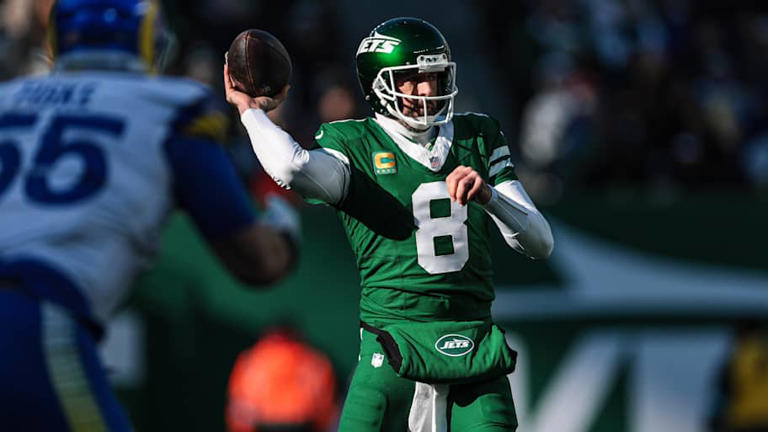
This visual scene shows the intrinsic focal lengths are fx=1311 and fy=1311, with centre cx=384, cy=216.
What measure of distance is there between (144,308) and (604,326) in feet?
11.9

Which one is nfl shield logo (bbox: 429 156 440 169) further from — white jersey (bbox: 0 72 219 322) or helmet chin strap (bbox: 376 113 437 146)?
white jersey (bbox: 0 72 219 322)

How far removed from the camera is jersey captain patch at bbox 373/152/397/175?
183 inches

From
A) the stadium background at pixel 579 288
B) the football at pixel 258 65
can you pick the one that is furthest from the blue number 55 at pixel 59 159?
the stadium background at pixel 579 288

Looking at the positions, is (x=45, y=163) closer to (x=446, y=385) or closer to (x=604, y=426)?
(x=446, y=385)

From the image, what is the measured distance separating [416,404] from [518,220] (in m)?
0.73

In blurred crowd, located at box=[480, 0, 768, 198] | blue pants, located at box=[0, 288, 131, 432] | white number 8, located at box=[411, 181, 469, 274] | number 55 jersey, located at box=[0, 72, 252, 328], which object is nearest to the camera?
blue pants, located at box=[0, 288, 131, 432]

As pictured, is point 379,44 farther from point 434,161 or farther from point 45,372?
point 45,372

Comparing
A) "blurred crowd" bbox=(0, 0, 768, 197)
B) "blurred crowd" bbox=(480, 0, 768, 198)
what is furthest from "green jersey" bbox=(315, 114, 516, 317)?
"blurred crowd" bbox=(480, 0, 768, 198)

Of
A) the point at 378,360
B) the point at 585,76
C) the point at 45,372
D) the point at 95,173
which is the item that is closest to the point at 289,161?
the point at 378,360

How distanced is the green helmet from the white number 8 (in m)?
0.25

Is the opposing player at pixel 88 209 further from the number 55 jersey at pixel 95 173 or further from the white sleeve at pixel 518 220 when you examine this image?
the white sleeve at pixel 518 220

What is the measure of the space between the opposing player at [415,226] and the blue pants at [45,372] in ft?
3.76

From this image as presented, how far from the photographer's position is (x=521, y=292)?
1029cm

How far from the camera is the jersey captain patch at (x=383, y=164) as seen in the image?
4.66 m
